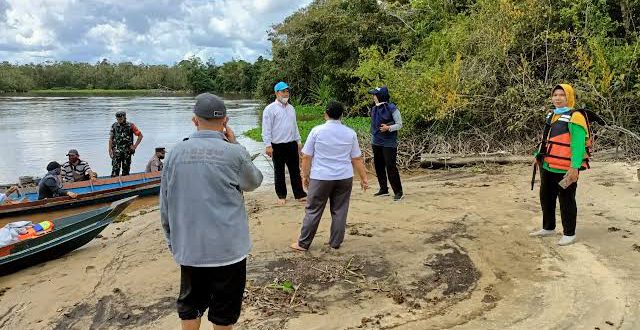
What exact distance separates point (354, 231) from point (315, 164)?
1.30 m

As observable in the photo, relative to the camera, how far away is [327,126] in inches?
209

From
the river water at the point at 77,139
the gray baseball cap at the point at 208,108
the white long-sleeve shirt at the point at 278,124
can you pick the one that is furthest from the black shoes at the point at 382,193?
the gray baseball cap at the point at 208,108

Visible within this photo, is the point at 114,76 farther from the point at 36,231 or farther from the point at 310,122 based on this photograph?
the point at 36,231

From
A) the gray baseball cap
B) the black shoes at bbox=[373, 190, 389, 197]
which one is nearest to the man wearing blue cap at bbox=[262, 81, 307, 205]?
the black shoes at bbox=[373, 190, 389, 197]

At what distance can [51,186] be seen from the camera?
9734 millimetres

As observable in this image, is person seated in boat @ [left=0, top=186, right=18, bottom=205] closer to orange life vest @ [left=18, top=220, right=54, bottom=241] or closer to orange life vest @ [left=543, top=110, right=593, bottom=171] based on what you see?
orange life vest @ [left=18, top=220, right=54, bottom=241]

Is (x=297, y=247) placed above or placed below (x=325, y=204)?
below

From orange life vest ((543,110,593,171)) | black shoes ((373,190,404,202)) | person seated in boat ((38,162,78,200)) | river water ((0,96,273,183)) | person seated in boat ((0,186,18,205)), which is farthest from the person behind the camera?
river water ((0,96,273,183))

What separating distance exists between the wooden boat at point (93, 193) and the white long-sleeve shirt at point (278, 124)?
187 inches

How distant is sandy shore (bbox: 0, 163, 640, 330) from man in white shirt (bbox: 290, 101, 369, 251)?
0.44m

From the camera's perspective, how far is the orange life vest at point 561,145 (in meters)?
5.00

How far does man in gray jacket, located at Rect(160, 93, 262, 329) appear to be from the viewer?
2.88 metres

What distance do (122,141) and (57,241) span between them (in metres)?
4.86

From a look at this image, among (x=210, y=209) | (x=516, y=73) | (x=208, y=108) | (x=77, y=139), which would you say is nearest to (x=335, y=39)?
(x=516, y=73)
